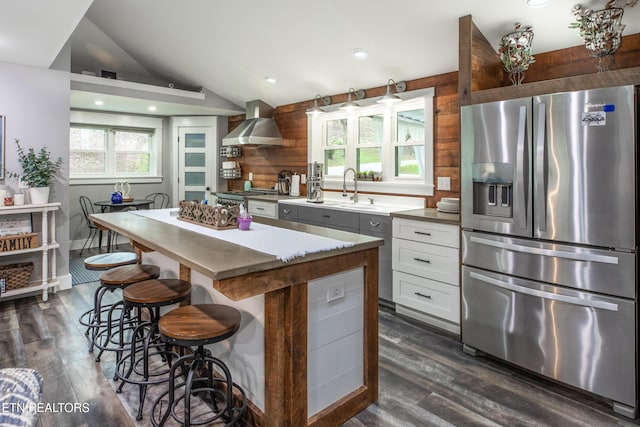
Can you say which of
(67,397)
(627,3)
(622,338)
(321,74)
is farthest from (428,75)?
(67,397)

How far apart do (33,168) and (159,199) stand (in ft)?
10.5

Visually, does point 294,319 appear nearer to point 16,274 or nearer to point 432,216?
point 432,216

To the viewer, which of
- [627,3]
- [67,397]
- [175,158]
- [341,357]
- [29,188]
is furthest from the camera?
[175,158]

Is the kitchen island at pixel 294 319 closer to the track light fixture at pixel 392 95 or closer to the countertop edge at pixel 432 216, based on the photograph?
the countertop edge at pixel 432 216

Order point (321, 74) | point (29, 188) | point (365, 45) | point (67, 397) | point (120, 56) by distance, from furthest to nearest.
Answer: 1. point (120, 56)
2. point (321, 74)
3. point (29, 188)
4. point (365, 45)
5. point (67, 397)

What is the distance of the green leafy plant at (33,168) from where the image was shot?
3705 millimetres

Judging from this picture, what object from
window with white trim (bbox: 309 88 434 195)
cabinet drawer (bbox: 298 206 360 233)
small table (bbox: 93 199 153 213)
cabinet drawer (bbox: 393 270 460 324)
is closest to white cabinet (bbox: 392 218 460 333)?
cabinet drawer (bbox: 393 270 460 324)

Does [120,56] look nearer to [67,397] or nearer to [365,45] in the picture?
[365,45]

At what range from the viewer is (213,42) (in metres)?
4.29

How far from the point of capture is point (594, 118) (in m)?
2.05

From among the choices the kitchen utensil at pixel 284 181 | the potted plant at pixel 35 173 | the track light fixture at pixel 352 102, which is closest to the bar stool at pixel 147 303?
the potted plant at pixel 35 173

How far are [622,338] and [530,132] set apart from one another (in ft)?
3.96

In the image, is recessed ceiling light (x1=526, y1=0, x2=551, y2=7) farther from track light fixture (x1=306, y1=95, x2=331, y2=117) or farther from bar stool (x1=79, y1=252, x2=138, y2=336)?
bar stool (x1=79, y1=252, x2=138, y2=336)

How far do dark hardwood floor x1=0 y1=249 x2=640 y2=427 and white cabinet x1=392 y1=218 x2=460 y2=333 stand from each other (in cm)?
18
